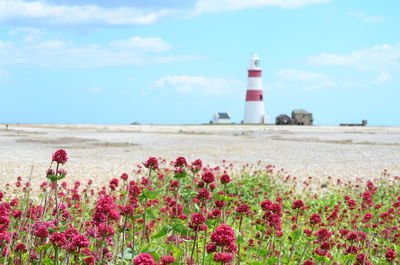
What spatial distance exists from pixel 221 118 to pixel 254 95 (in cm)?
2037

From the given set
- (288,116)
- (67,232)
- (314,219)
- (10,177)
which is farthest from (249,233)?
(288,116)

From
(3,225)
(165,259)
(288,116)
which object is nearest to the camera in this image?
(165,259)

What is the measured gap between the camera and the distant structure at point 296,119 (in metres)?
88.5

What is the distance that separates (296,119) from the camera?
8850cm

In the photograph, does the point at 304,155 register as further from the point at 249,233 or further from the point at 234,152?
the point at 249,233

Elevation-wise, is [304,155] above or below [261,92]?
below

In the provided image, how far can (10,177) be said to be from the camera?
1277cm

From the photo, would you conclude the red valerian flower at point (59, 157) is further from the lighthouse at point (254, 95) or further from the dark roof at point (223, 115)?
the dark roof at point (223, 115)

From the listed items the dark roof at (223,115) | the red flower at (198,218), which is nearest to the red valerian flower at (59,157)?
the red flower at (198,218)

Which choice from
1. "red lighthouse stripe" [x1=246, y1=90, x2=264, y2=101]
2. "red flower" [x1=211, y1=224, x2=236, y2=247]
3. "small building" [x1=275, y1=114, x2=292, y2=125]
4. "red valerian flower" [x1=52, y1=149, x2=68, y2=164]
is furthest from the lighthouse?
"red flower" [x1=211, y1=224, x2=236, y2=247]

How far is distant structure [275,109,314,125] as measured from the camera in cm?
8850

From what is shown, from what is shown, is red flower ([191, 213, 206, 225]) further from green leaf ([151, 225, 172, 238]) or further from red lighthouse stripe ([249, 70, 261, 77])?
red lighthouse stripe ([249, 70, 261, 77])

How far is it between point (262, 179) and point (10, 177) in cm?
676

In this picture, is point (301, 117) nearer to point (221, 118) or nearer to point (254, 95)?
point (254, 95)
